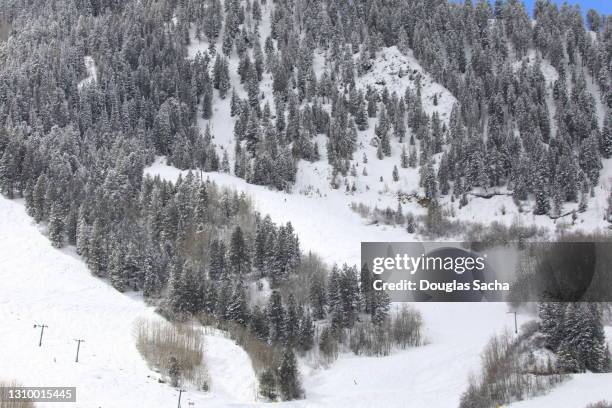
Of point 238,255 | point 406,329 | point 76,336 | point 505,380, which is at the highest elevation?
point 238,255

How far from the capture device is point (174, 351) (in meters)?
67.5

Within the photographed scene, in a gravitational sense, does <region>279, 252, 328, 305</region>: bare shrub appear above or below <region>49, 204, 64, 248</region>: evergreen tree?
below

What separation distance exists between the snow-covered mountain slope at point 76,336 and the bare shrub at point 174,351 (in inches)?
50.3

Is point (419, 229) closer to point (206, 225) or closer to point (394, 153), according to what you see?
point (394, 153)

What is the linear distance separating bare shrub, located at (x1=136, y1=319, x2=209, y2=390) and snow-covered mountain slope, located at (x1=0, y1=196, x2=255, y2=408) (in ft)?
4.19

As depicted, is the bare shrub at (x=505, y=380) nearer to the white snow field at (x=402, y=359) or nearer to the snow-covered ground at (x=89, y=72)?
the white snow field at (x=402, y=359)

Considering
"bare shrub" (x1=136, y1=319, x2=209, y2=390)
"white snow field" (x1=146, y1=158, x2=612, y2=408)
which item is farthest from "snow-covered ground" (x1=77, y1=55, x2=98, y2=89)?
"bare shrub" (x1=136, y1=319, x2=209, y2=390)

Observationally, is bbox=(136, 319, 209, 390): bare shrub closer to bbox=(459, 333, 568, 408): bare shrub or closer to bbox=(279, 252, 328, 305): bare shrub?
bbox=(279, 252, 328, 305): bare shrub

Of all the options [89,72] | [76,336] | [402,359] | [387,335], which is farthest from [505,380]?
[89,72]

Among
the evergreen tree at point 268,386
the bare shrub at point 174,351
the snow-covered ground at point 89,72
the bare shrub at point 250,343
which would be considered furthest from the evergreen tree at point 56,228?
the snow-covered ground at point 89,72

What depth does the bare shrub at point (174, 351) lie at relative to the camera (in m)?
64.0

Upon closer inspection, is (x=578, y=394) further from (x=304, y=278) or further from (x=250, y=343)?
(x=304, y=278)

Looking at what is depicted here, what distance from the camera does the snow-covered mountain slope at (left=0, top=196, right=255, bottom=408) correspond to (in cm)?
5091

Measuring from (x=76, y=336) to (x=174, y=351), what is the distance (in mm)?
11687
